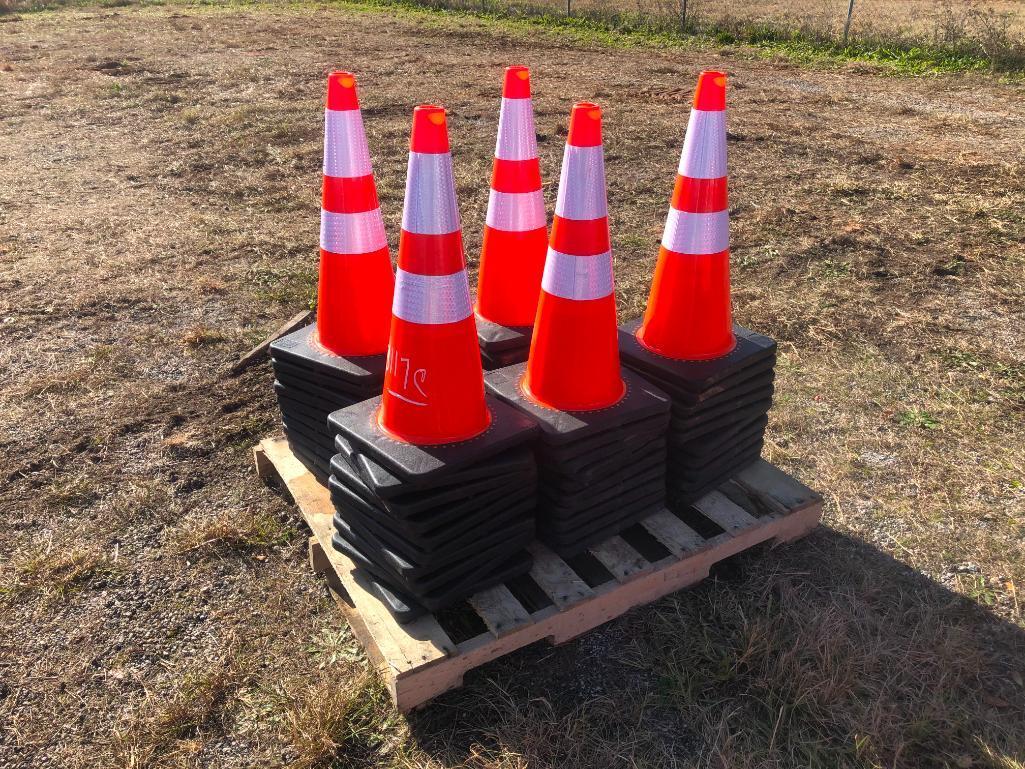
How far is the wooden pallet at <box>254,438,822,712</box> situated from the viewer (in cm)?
252

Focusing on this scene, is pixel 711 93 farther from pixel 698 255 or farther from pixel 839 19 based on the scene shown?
pixel 839 19

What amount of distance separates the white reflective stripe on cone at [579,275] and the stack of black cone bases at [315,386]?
78cm

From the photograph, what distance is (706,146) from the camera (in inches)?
116

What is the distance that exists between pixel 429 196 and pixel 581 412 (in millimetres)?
923

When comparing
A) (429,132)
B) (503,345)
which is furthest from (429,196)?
(503,345)

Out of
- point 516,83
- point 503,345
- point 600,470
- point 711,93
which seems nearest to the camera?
point 600,470

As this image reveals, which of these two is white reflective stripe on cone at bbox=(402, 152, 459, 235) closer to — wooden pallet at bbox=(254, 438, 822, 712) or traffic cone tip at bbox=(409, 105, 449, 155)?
traffic cone tip at bbox=(409, 105, 449, 155)

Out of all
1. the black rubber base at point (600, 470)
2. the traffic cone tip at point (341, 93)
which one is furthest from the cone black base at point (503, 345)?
the traffic cone tip at point (341, 93)

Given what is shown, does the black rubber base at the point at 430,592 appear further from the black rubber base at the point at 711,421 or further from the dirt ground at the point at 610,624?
the black rubber base at the point at 711,421

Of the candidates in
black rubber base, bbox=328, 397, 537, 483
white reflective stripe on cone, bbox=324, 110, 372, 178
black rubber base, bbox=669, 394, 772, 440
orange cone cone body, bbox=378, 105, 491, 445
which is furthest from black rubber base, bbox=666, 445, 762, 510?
white reflective stripe on cone, bbox=324, 110, 372, 178

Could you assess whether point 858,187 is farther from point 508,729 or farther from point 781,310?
point 508,729

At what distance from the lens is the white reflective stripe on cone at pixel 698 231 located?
302cm

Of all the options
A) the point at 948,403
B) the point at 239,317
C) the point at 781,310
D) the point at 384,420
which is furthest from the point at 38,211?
the point at 948,403

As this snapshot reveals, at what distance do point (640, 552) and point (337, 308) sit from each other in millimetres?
1563
